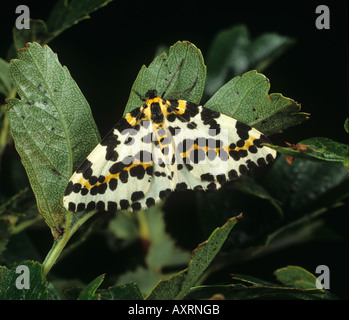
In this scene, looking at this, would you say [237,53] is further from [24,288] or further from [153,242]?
[24,288]

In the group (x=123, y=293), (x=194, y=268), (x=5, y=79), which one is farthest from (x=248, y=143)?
(x=5, y=79)

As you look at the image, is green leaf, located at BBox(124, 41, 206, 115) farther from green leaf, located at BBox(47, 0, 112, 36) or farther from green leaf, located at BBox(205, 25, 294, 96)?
green leaf, located at BBox(205, 25, 294, 96)

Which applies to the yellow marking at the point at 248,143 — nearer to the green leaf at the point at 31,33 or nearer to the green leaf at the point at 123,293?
the green leaf at the point at 123,293

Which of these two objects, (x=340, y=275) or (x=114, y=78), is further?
(x=114, y=78)

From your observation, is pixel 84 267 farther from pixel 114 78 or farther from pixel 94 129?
pixel 114 78

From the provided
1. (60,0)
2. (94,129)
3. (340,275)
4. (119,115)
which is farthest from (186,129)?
(340,275)

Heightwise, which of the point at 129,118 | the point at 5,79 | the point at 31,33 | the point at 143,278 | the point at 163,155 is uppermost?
the point at 31,33

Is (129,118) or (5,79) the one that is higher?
(5,79)
